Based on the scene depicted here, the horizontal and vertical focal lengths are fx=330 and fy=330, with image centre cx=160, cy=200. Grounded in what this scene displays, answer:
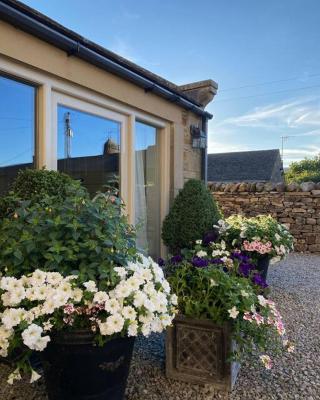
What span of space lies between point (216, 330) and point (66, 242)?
1037 mm

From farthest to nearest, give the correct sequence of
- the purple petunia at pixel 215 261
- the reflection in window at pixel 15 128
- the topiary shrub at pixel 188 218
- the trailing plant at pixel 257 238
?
the topiary shrub at pixel 188 218
the trailing plant at pixel 257 238
the reflection in window at pixel 15 128
the purple petunia at pixel 215 261

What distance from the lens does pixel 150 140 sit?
440cm

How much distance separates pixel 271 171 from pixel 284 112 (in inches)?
156

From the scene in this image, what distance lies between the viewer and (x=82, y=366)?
155 centimetres

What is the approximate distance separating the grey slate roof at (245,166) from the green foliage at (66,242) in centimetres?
1826

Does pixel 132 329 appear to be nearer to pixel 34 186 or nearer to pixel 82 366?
pixel 82 366

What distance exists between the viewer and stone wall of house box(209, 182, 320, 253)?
7.72 meters

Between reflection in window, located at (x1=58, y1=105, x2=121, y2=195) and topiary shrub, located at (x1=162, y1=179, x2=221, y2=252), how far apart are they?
1058 mm

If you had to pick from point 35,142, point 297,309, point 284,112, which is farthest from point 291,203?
point 284,112

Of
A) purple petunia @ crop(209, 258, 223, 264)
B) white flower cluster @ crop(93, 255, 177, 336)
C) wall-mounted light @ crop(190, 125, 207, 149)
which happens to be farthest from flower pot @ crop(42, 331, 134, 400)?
wall-mounted light @ crop(190, 125, 207, 149)

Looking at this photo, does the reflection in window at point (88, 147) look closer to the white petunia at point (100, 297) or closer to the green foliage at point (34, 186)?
the green foliage at point (34, 186)

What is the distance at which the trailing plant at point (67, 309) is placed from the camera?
4.72 feet

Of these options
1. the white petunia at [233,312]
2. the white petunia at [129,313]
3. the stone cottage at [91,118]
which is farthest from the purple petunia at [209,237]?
the white petunia at [129,313]

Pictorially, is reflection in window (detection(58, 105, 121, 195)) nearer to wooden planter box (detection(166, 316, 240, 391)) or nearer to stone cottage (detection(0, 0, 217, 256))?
stone cottage (detection(0, 0, 217, 256))
